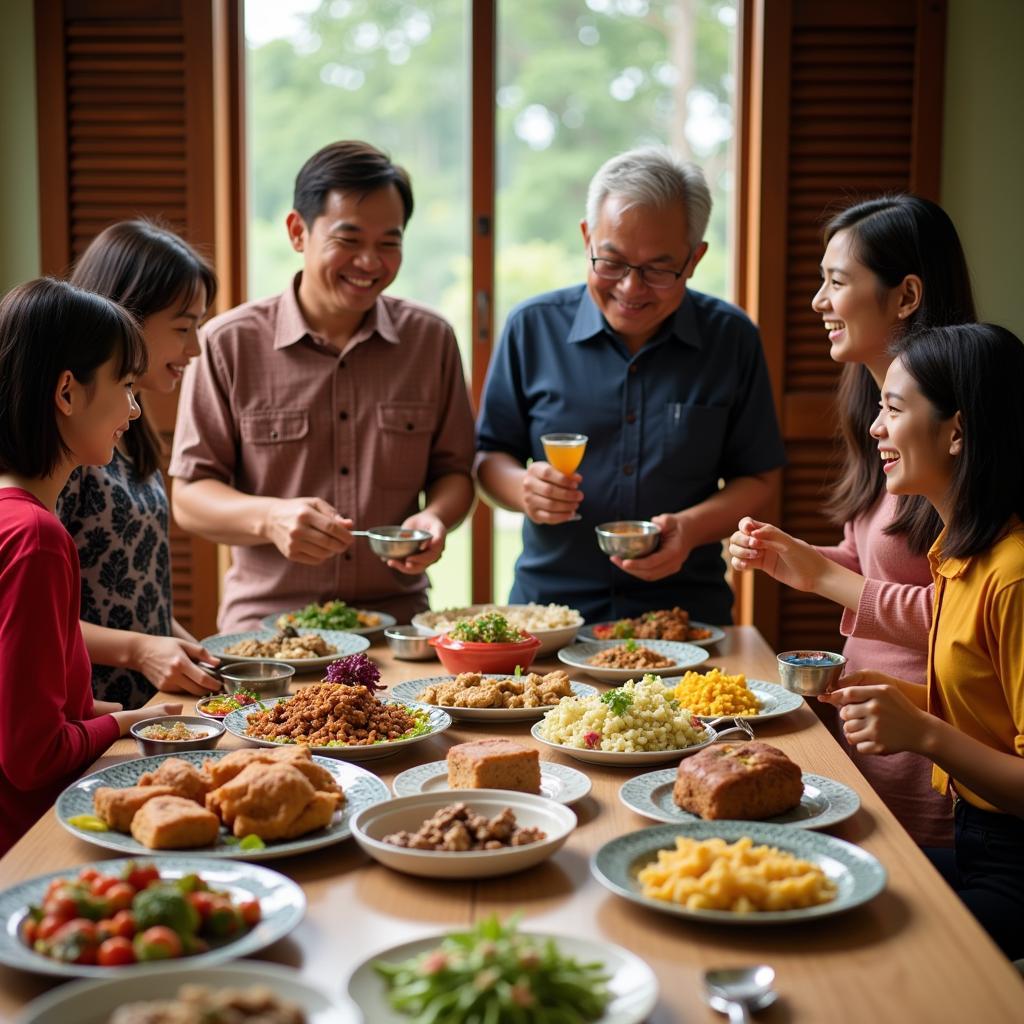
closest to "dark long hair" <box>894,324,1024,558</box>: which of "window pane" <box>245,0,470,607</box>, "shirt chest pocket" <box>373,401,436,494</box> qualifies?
"shirt chest pocket" <box>373,401,436,494</box>

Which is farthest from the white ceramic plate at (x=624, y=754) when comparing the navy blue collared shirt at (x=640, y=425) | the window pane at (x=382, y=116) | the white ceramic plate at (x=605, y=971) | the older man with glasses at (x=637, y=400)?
the window pane at (x=382, y=116)

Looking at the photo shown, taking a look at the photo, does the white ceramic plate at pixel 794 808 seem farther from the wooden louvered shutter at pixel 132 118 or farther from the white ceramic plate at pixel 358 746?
the wooden louvered shutter at pixel 132 118

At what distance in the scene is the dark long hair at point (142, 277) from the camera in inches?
108

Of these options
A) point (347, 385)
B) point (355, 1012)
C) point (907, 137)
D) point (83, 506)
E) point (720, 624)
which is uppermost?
point (907, 137)

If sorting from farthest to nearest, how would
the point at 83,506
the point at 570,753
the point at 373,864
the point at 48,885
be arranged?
1. the point at 83,506
2. the point at 570,753
3. the point at 373,864
4. the point at 48,885

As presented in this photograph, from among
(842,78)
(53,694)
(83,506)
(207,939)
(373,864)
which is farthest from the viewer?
(842,78)

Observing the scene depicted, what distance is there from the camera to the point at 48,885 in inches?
55.4

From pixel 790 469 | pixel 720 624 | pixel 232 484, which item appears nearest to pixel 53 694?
pixel 232 484

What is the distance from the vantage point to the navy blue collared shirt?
323 cm

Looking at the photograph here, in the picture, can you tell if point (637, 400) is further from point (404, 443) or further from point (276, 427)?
point (276, 427)

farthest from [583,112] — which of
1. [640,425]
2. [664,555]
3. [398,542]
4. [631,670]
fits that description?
[631,670]

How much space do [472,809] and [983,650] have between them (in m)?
0.95

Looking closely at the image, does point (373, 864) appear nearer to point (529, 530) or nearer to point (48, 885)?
point (48, 885)

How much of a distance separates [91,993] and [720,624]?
236 cm
